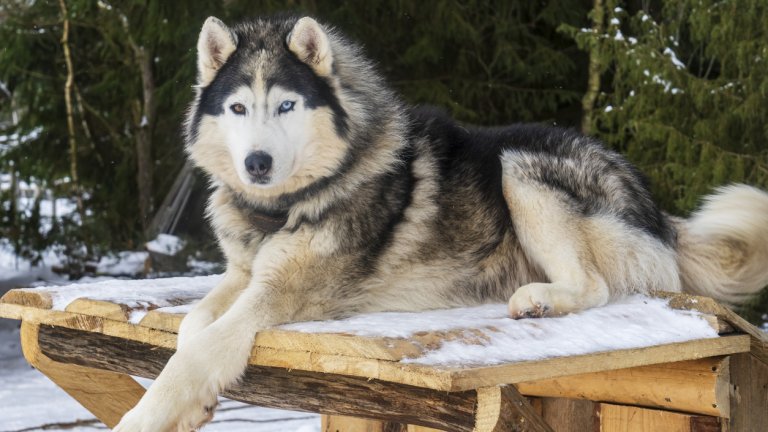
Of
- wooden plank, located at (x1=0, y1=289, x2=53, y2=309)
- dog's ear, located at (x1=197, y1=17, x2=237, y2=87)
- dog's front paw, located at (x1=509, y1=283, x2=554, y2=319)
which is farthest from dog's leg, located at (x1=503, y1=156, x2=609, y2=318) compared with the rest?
wooden plank, located at (x1=0, y1=289, x2=53, y2=309)

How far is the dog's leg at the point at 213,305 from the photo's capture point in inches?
101

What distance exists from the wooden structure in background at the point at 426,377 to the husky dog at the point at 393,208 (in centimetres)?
23

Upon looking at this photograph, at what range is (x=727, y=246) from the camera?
308cm

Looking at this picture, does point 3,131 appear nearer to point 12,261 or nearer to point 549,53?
point 12,261

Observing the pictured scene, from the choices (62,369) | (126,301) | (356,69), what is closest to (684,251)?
(356,69)

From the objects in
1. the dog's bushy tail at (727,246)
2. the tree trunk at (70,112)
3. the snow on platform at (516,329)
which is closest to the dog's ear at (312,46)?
the snow on platform at (516,329)

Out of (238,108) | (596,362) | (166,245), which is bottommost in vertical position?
(166,245)

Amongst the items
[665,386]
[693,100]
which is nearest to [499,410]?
[665,386]

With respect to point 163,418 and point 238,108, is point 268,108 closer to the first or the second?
point 238,108

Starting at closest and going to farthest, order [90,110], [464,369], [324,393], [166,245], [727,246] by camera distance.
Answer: [464,369], [324,393], [727,246], [166,245], [90,110]

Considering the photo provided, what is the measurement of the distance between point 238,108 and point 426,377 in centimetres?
121

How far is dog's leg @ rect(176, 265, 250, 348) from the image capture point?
2572 mm

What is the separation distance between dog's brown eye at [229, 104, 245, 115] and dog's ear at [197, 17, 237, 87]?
0.21 metres

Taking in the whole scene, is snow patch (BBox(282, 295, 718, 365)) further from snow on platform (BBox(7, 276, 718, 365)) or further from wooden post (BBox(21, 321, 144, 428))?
wooden post (BBox(21, 321, 144, 428))
